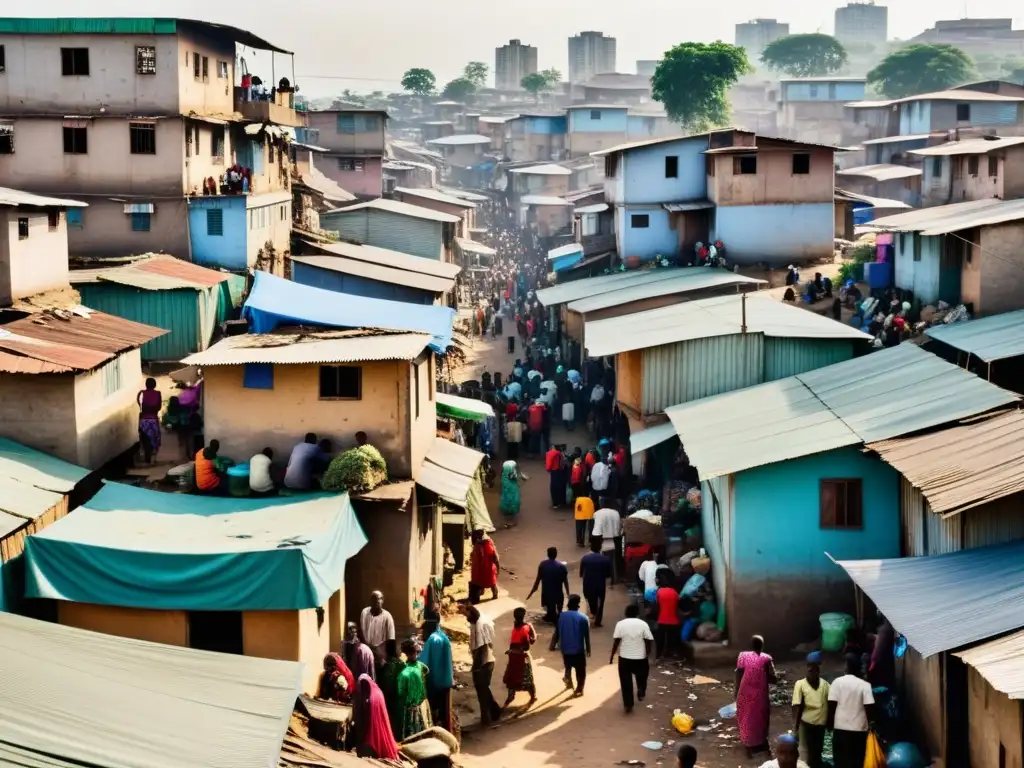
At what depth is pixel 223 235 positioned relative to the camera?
112ft

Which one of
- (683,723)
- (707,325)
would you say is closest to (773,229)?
(707,325)

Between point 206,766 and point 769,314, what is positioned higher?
point 769,314

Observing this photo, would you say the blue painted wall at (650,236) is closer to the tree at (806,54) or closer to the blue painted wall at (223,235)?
the blue painted wall at (223,235)

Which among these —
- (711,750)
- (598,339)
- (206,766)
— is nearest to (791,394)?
(598,339)

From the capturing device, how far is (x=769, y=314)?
25422 mm

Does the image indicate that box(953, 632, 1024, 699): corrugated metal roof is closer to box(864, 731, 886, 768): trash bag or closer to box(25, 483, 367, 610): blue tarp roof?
box(864, 731, 886, 768): trash bag

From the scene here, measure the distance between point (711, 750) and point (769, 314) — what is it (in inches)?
465

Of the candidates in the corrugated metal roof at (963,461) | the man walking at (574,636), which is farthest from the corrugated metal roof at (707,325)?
the man walking at (574,636)

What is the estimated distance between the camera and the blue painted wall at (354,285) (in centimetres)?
3584

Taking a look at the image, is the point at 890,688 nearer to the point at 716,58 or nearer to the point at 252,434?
the point at 252,434

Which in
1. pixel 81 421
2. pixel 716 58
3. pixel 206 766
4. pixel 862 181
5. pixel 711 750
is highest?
pixel 716 58

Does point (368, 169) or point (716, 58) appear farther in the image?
point (716, 58)

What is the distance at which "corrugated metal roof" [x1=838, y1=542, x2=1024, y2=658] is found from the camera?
39.7 feet

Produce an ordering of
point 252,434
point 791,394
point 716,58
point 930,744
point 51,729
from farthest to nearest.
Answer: point 716,58 < point 791,394 < point 252,434 < point 930,744 < point 51,729
